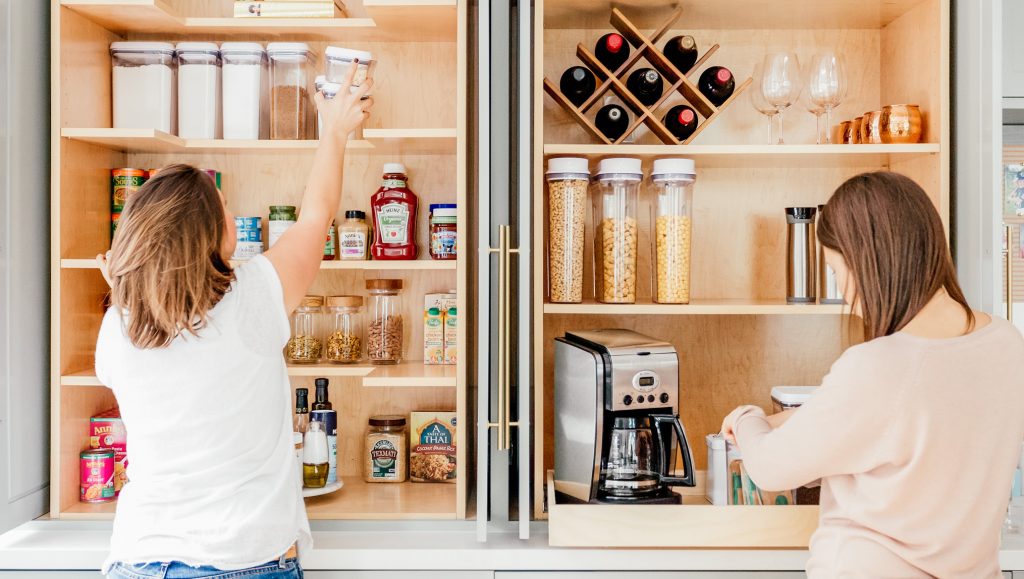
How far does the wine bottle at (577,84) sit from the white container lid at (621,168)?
0.24 metres

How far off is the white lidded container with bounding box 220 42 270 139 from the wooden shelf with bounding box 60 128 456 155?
0.05 m

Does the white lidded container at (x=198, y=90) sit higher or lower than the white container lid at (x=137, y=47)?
lower

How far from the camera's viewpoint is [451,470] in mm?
2045

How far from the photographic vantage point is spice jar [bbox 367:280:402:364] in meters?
2.00

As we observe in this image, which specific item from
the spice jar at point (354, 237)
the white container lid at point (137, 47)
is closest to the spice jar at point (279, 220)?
the spice jar at point (354, 237)

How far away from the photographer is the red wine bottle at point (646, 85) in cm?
192

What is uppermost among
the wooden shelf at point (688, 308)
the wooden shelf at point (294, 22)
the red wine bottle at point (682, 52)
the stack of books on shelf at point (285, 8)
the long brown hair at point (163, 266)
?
the stack of books on shelf at point (285, 8)

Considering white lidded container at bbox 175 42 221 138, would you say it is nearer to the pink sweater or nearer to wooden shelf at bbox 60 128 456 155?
wooden shelf at bbox 60 128 456 155

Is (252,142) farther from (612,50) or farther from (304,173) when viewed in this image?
(612,50)

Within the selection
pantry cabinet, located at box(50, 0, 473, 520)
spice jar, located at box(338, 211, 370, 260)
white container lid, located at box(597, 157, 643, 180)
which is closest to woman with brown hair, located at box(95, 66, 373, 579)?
pantry cabinet, located at box(50, 0, 473, 520)

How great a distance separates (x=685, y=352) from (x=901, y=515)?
1024mm

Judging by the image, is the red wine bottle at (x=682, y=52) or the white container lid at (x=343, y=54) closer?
the white container lid at (x=343, y=54)

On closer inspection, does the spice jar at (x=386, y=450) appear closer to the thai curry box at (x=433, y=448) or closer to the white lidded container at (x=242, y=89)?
the thai curry box at (x=433, y=448)

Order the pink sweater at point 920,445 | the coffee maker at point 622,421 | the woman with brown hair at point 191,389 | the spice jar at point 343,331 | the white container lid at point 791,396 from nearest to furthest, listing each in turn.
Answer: the pink sweater at point 920,445
the woman with brown hair at point 191,389
the coffee maker at point 622,421
the white container lid at point 791,396
the spice jar at point 343,331
